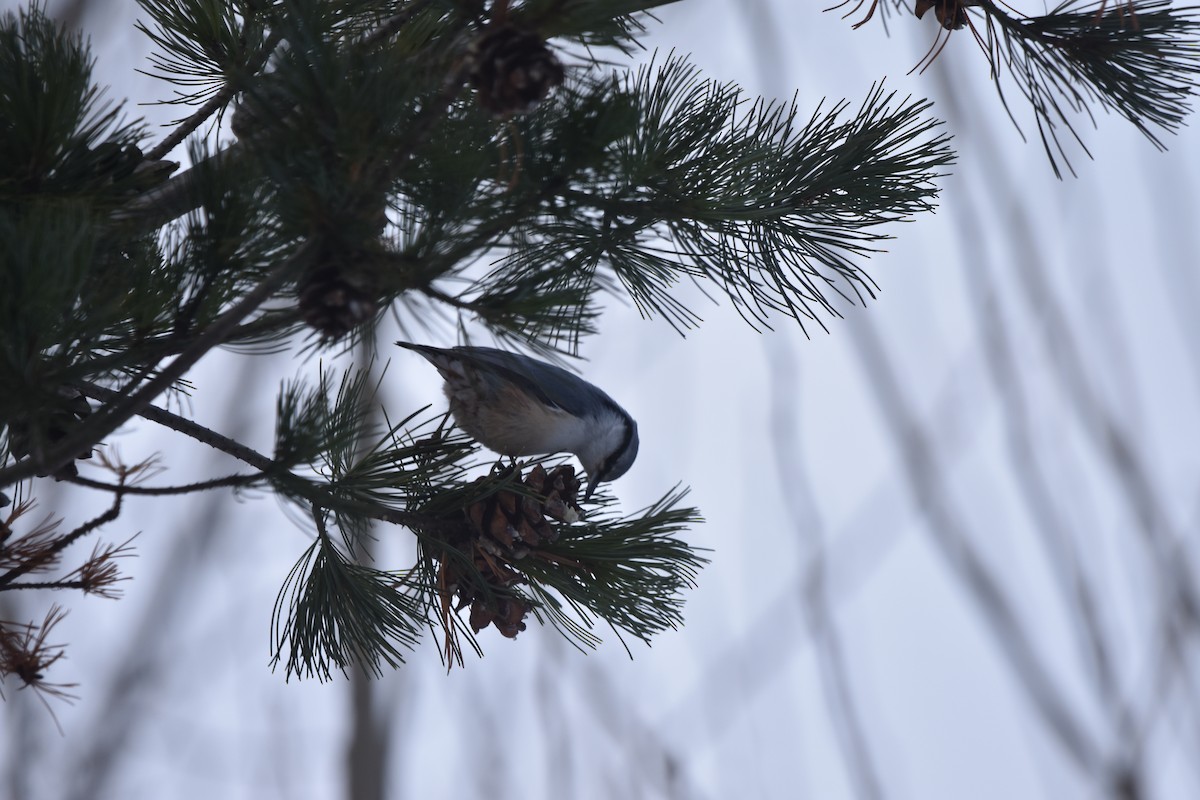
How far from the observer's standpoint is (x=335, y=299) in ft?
3.88

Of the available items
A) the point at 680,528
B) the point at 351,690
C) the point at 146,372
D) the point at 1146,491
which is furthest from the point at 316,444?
the point at 351,690

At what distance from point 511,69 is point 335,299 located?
35cm

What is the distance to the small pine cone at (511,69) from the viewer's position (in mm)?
1151

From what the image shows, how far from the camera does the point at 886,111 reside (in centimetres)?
164

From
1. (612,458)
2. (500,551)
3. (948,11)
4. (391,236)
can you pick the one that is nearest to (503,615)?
(500,551)

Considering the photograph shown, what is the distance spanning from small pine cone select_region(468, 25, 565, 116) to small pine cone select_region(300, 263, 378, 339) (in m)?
0.27

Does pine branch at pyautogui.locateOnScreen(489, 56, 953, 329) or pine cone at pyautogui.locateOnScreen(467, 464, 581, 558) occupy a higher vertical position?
pine branch at pyautogui.locateOnScreen(489, 56, 953, 329)

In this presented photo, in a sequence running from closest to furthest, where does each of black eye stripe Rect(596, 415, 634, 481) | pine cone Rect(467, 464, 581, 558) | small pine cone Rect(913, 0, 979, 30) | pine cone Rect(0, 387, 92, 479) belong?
1. pine cone Rect(0, 387, 92, 479)
2. pine cone Rect(467, 464, 581, 558)
3. small pine cone Rect(913, 0, 979, 30)
4. black eye stripe Rect(596, 415, 634, 481)

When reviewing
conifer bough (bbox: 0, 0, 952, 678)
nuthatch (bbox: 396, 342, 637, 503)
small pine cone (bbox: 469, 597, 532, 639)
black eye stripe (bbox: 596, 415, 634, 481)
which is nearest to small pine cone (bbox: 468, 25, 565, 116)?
conifer bough (bbox: 0, 0, 952, 678)

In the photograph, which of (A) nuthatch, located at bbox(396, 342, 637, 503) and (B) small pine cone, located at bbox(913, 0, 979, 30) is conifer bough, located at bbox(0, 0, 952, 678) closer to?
(B) small pine cone, located at bbox(913, 0, 979, 30)

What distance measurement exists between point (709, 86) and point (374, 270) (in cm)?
68

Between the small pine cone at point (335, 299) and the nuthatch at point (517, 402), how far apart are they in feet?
3.56

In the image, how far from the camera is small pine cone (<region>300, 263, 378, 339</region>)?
118 cm

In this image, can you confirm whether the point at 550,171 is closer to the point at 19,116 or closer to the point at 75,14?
the point at 19,116
